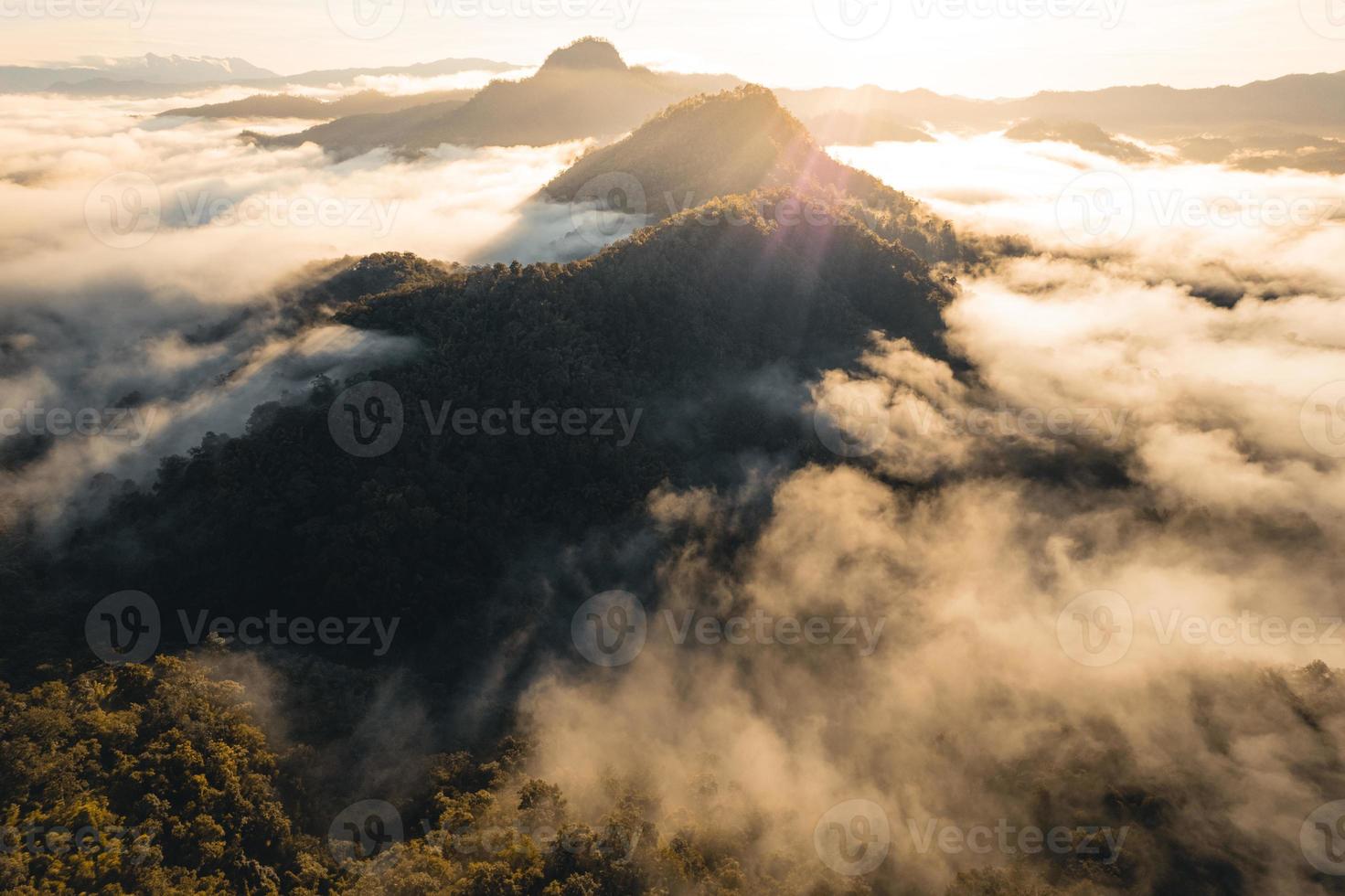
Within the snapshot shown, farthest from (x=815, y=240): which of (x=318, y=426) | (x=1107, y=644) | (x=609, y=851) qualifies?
(x=609, y=851)

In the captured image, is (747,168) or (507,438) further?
(747,168)

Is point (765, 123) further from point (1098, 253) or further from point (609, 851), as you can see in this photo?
point (609, 851)

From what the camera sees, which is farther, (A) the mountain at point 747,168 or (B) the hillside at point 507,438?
(A) the mountain at point 747,168

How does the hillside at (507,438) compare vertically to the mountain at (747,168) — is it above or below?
below

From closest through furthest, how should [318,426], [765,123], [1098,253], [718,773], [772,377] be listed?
[718,773] < [318,426] < [772,377] < [765,123] < [1098,253]

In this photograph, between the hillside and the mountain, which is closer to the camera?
Answer: the hillside

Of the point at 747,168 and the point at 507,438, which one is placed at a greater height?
the point at 747,168

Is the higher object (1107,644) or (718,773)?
(1107,644)

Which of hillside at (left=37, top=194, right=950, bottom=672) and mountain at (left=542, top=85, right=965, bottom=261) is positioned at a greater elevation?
mountain at (left=542, top=85, right=965, bottom=261)
